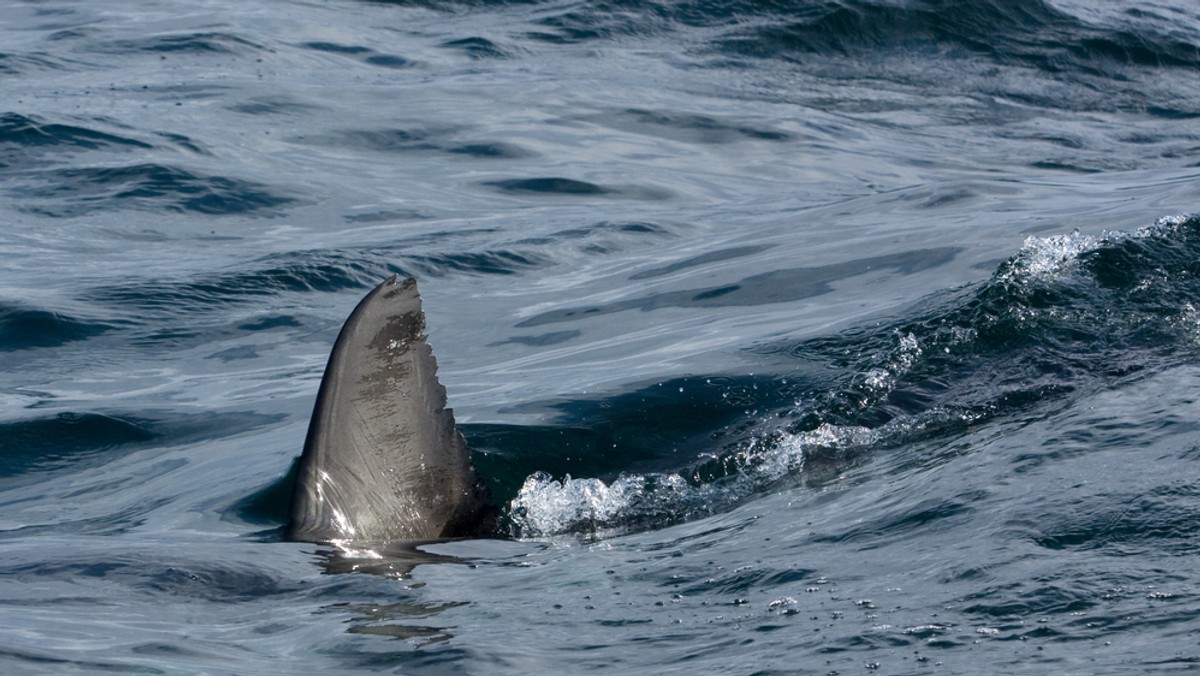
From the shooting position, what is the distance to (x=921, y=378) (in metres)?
8.09

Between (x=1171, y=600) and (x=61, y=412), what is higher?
(x=1171, y=600)

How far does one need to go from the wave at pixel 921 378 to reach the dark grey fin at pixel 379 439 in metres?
0.60

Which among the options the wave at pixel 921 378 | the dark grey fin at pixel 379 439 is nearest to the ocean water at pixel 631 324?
the wave at pixel 921 378

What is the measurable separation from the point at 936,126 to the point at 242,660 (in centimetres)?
1358

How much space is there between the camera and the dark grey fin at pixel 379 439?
5.93m

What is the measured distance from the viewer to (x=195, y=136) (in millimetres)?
15047

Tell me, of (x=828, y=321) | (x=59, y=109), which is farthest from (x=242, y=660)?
(x=59, y=109)

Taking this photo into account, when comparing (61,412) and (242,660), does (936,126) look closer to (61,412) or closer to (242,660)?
(61,412)

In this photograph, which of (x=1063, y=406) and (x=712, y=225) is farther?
(x=712, y=225)

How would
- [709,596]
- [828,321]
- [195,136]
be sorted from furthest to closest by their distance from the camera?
[195,136] < [828,321] < [709,596]

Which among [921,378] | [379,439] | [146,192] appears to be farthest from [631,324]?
[146,192]

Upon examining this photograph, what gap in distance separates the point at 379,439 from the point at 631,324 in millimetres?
4195

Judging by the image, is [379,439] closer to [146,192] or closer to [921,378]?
[921,378]

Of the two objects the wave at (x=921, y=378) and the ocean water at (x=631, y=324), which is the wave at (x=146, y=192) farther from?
the wave at (x=921, y=378)
